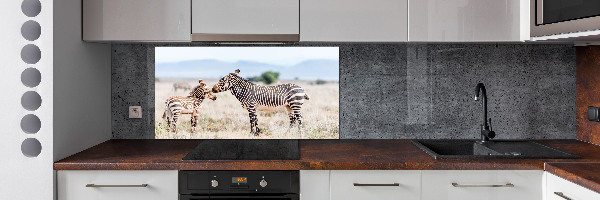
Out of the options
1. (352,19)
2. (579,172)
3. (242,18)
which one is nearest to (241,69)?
(242,18)

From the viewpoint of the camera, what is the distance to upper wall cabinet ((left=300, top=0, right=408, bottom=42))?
2451mm

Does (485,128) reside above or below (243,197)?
above

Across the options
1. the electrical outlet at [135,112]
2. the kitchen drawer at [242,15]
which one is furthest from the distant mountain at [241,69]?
the kitchen drawer at [242,15]

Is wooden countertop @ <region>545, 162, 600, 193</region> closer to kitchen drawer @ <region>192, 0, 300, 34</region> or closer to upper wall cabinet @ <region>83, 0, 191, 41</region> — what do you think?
kitchen drawer @ <region>192, 0, 300, 34</region>

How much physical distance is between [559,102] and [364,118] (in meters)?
1.08

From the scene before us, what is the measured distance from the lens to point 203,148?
2.51 meters

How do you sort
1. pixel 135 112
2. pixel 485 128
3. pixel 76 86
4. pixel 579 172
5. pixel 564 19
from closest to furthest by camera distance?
pixel 579 172 → pixel 564 19 → pixel 76 86 → pixel 485 128 → pixel 135 112

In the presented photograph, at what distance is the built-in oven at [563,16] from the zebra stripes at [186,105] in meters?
1.70

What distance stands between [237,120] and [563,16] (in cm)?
170

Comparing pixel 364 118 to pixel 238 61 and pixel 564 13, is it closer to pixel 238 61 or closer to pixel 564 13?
pixel 238 61

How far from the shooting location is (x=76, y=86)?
2395mm
